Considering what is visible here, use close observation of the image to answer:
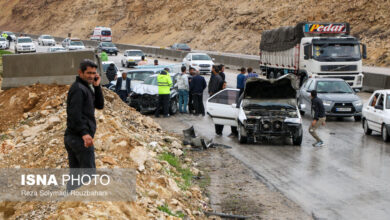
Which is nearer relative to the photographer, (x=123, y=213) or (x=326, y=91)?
(x=123, y=213)

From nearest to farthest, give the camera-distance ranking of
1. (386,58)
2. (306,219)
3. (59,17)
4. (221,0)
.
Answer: (306,219)
(386,58)
(221,0)
(59,17)

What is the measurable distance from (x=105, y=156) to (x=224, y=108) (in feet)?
26.8

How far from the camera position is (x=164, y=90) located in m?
23.1

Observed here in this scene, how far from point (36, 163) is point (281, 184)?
4932 mm

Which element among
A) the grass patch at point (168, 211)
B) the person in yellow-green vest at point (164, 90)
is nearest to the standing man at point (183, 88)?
the person in yellow-green vest at point (164, 90)

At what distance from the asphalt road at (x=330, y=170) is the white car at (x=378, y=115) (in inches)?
11.2

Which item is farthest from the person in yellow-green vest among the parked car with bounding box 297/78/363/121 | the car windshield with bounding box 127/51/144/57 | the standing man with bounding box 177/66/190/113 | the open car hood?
the car windshield with bounding box 127/51/144/57

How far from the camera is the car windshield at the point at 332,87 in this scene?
23.9 m

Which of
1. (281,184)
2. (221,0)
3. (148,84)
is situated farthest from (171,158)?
(221,0)

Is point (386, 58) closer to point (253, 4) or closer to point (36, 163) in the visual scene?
point (253, 4)

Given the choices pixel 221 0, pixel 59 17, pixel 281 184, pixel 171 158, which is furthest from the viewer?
pixel 59 17

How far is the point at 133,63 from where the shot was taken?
51.3m

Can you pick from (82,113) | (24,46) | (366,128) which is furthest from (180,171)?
(24,46)

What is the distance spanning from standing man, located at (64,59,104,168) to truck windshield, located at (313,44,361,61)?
75.6ft
